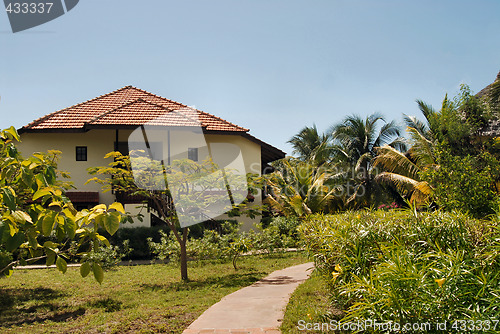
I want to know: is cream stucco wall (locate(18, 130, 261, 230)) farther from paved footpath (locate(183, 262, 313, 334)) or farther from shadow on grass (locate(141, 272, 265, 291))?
paved footpath (locate(183, 262, 313, 334))

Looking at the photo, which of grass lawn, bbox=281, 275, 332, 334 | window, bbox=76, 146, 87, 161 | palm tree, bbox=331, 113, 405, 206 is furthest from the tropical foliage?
palm tree, bbox=331, 113, 405, 206

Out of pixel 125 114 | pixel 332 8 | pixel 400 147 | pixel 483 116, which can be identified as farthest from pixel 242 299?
pixel 400 147

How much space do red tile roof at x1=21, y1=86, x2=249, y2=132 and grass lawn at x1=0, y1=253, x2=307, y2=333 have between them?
26.2ft

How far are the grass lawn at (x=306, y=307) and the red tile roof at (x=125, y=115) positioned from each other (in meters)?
13.4

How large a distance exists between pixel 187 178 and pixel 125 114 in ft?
36.7

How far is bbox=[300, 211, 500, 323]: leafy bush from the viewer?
3275 millimetres

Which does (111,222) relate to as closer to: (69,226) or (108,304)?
(69,226)

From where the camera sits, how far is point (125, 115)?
20062mm

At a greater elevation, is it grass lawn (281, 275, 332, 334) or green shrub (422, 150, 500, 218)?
green shrub (422, 150, 500, 218)

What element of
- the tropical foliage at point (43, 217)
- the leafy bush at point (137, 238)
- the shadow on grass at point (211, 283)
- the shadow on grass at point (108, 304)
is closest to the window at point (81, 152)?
the leafy bush at point (137, 238)

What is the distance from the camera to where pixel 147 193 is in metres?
10.5

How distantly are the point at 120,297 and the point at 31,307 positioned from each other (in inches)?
67.4

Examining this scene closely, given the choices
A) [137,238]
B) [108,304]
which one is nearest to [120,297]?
[108,304]

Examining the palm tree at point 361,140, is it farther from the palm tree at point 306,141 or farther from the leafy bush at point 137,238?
the leafy bush at point 137,238
